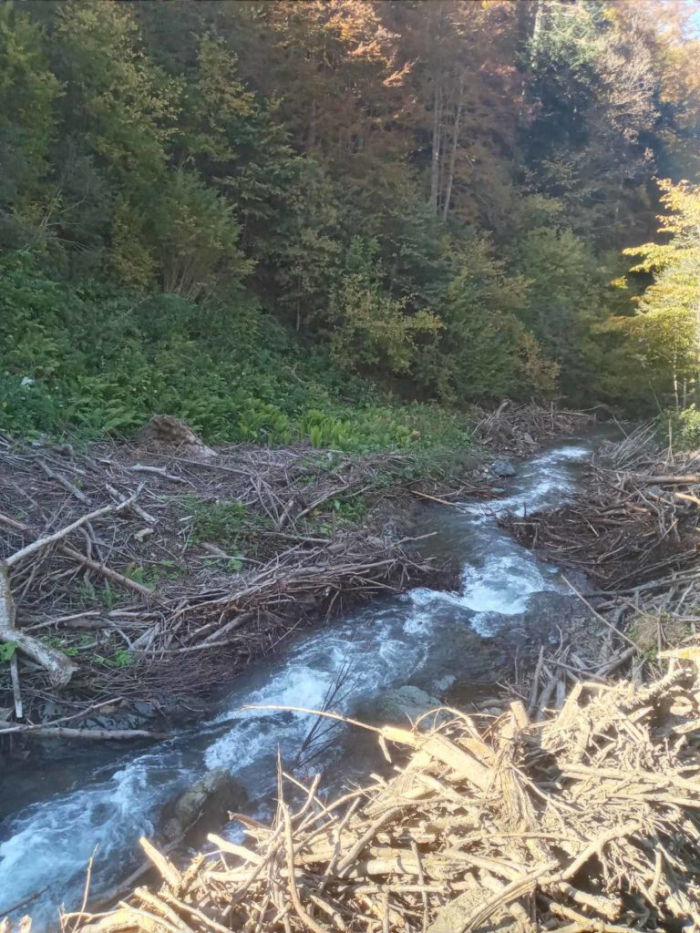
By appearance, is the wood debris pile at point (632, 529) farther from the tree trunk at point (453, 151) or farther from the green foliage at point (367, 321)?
the tree trunk at point (453, 151)

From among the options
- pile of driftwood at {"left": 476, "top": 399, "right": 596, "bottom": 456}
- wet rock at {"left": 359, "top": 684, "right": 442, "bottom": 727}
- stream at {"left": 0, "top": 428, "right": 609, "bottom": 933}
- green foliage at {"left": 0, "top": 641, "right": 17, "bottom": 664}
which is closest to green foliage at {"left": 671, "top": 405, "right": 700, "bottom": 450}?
pile of driftwood at {"left": 476, "top": 399, "right": 596, "bottom": 456}

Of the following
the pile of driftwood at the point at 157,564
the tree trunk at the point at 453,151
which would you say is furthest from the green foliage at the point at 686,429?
the tree trunk at the point at 453,151

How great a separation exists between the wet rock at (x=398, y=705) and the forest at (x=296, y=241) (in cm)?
630

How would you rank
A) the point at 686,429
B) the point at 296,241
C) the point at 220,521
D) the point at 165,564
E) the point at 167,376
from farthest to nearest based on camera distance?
1. the point at 296,241
2. the point at 686,429
3. the point at 167,376
4. the point at 220,521
5. the point at 165,564

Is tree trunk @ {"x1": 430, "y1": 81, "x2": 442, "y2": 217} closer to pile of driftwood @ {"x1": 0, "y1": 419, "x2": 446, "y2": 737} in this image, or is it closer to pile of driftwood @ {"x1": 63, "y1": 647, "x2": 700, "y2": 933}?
pile of driftwood @ {"x1": 0, "y1": 419, "x2": 446, "y2": 737}

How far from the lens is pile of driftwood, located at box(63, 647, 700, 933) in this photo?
262cm

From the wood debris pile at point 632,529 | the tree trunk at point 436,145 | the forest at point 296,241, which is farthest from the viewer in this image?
the tree trunk at point 436,145

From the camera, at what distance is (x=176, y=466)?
994cm

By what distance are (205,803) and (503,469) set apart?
10.2 meters

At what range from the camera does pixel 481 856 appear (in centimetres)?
277

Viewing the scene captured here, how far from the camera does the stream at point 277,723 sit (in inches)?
180

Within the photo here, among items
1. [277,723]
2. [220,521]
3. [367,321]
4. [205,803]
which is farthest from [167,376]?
[205,803]

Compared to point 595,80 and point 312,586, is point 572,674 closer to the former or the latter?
point 312,586

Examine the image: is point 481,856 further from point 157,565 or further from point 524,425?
point 524,425
